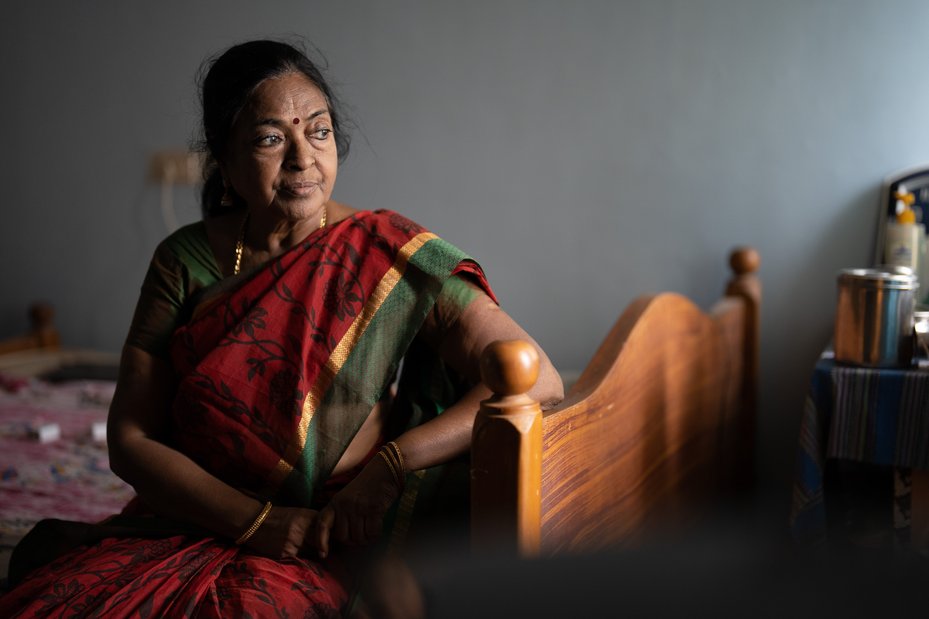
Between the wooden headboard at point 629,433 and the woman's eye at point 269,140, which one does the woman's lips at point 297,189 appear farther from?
the wooden headboard at point 629,433

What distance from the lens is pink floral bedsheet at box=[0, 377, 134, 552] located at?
1662 millimetres

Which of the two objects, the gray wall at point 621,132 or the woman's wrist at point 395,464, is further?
the gray wall at point 621,132

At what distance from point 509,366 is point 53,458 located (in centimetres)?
150

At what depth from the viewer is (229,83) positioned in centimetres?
116

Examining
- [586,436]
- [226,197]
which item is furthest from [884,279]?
[226,197]

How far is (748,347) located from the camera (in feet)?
7.05

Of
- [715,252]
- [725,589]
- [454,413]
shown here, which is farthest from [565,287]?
[725,589]

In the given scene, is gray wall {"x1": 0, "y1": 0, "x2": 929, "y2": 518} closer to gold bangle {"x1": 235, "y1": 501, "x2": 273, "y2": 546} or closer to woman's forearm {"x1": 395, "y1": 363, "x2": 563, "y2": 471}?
woman's forearm {"x1": 395, "y1": 363, "x2": 563, "y2": 471}

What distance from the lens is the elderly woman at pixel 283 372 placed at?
3.52ft

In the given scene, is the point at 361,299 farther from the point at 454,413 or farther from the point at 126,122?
the point at 126,122

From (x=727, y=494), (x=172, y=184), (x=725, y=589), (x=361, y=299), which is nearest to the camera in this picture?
(x=725, y=589)

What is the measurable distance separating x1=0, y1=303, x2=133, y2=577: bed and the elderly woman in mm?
412

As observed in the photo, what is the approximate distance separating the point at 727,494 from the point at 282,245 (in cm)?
136

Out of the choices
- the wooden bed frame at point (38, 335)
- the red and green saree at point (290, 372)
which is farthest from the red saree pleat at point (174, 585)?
the wooden bed frame at point (38, 335)
